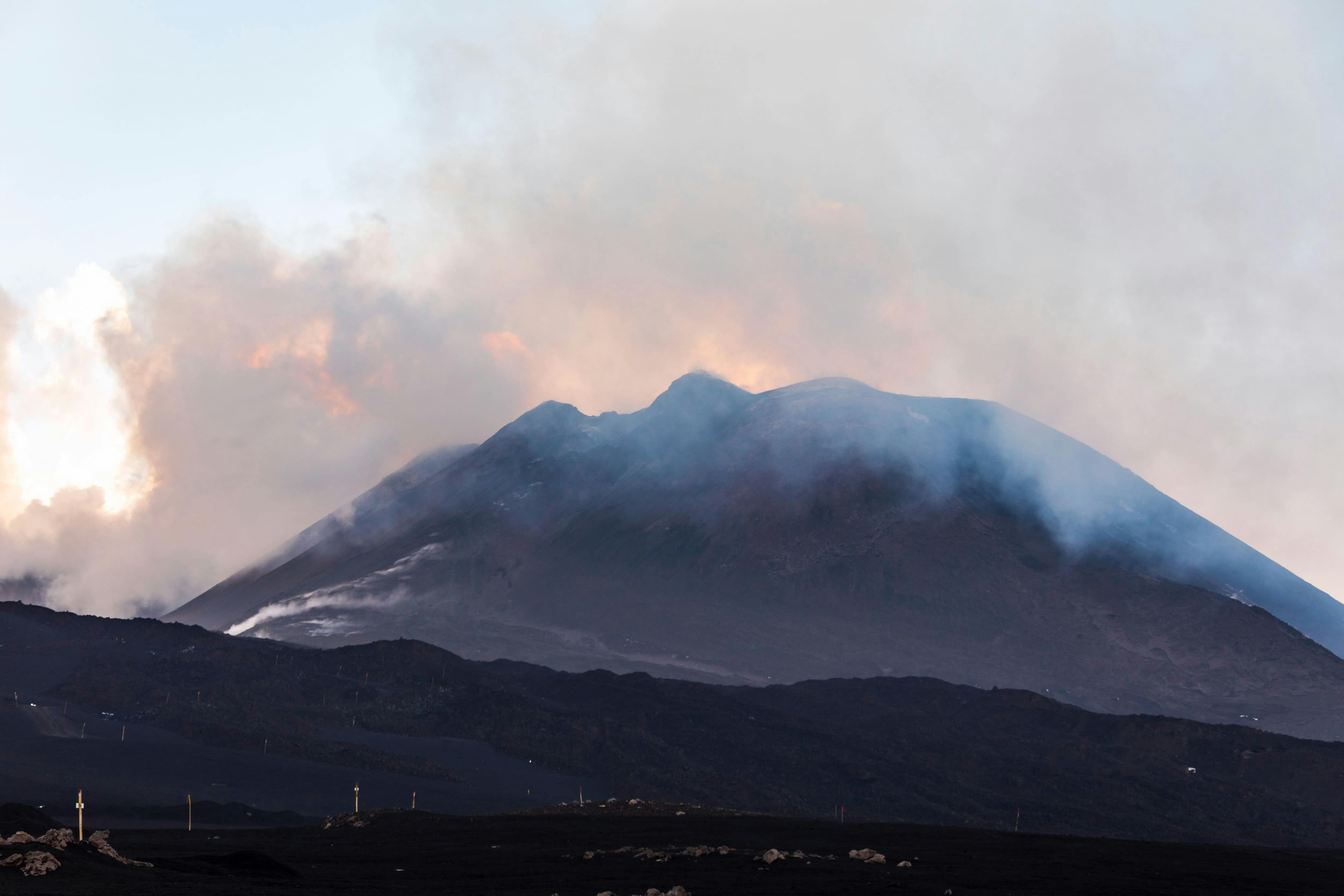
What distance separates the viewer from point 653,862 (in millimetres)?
36531

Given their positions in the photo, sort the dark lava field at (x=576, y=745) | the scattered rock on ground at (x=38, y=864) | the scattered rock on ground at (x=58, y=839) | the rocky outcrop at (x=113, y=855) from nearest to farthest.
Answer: the scattered rock on ground at (x=38, y=864) < the scattered rock on ground at (x=58, y=839) < the rocky outcrop at (x=113, y=855) < the dark lava field at (x=576, y=745)

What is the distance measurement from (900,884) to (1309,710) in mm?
151571

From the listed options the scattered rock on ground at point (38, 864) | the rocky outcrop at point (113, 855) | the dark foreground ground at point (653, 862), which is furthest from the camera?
the rocky outcrop at point (113, 855)

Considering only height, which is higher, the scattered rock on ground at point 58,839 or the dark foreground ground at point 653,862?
the scattered rock on ground at point 58,839

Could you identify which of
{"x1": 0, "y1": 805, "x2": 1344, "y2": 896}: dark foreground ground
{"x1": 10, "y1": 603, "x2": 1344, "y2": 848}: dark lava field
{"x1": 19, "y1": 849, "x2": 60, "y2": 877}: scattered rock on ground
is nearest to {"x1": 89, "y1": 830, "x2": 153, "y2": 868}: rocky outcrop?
{"x1": 0, "y1": 805, "x2": 1344, "y2": 896}: dark foreground ground

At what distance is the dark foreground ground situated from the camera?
30.6m

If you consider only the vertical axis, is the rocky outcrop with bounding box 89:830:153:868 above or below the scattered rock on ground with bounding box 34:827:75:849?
below

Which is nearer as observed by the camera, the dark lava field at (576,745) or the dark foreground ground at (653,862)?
the dark foreground ground at (653,862)

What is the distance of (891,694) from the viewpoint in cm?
13012

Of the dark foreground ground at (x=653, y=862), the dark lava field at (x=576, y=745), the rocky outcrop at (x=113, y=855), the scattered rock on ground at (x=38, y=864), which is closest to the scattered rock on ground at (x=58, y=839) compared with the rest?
the dark foreground ground at (x=653, y=862)

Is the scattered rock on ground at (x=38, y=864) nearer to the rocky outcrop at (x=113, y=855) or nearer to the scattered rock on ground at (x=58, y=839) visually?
the scattered rock on ground at (x=58, y=839)

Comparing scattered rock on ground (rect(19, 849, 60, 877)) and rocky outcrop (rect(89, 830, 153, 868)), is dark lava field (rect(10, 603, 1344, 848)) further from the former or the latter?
scattered rock on ground (rect(19, 849, 60, 877))

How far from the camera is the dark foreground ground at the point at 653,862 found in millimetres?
30578

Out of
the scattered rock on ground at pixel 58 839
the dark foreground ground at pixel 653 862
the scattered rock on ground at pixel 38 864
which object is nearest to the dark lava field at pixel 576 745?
the dark foreground ground at pixel 653 862
